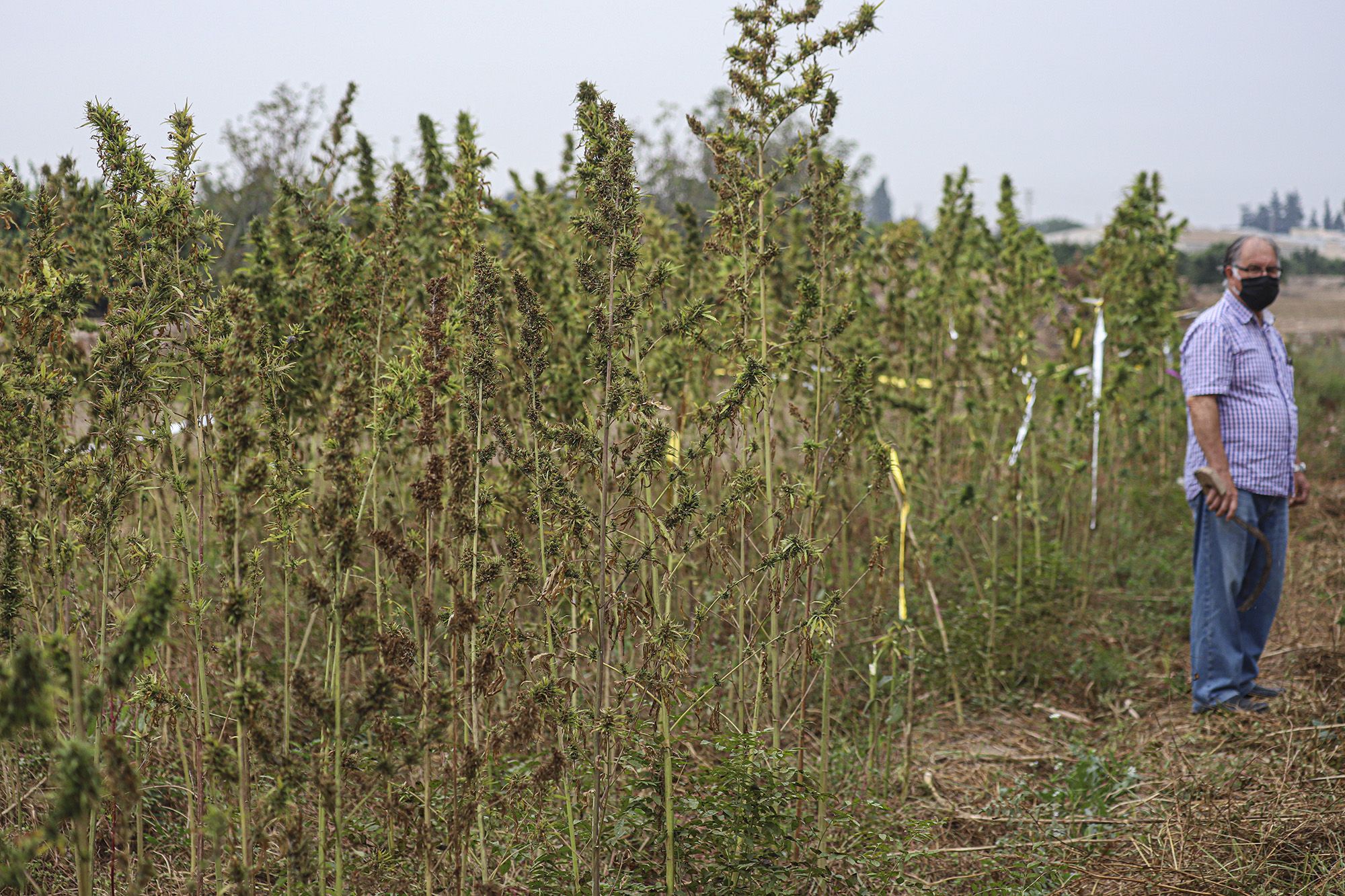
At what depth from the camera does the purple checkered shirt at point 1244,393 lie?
431 cm

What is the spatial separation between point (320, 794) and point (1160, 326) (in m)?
5.96

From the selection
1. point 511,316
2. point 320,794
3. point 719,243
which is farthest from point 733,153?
point 320,794

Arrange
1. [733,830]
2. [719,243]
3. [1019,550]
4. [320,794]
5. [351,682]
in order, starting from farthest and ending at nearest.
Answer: [1019,550] < [351,682] < [719,243] < [733,830] < [320,794]

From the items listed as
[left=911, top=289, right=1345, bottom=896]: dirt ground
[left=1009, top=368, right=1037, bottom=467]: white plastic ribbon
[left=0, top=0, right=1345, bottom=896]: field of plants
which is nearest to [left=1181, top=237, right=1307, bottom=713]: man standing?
[left=911, top=289, right=1345, bottom=896]: dirt ground

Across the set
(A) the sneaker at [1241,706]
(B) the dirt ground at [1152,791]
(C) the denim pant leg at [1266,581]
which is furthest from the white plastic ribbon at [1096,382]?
(A) the sneaker at [1241,706]

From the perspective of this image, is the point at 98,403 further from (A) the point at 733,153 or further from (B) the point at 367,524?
(A) the point at 733,153

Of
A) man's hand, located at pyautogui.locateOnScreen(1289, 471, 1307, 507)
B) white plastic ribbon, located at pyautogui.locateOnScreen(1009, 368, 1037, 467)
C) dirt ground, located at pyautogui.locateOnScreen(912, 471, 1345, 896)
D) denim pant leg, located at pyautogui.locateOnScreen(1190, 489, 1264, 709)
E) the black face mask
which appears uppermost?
the black face mask

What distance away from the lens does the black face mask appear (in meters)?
4.38

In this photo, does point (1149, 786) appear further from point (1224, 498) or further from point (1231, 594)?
point (1224, 498)

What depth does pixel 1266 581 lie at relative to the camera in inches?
174

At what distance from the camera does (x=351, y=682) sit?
157 inches

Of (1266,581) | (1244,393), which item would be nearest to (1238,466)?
(1244,393)

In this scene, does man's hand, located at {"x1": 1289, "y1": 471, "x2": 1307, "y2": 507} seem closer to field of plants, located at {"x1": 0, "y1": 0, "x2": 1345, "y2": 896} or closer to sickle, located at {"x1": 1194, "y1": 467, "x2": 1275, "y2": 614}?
sickle, located at {"x1": 1194, "y1": 467, "x2": 1275, "y2": 614}

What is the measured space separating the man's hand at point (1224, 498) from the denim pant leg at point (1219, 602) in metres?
0.07
